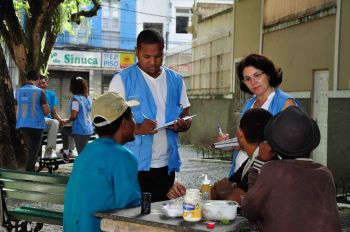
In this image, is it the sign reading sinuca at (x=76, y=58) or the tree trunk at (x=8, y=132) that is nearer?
the tree trunk at (x=8, y=132)

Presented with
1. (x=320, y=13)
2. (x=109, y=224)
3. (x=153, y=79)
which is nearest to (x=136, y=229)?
(x=109, y=224)

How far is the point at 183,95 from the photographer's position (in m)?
4.40

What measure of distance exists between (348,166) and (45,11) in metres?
7.00

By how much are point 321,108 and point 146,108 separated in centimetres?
807

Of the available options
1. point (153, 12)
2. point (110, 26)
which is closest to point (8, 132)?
point (153, 12)

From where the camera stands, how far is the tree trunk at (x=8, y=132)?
10211mm

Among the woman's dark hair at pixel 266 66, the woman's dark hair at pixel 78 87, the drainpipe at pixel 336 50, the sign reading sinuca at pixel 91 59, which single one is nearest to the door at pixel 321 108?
the drainpipe at pixel 336 50

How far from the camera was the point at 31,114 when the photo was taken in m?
9.27

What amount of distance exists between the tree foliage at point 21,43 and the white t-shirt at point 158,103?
21.6 ft

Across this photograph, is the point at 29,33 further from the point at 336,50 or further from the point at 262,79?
the point at 262,79

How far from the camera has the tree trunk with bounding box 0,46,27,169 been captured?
1021 centimetres

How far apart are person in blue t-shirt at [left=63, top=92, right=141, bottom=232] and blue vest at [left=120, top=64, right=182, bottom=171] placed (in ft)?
2.07

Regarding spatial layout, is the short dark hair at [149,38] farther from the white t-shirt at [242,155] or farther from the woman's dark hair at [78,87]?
the woman's dark hair at [78,87]

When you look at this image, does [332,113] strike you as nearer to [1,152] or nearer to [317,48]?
[317,48]
